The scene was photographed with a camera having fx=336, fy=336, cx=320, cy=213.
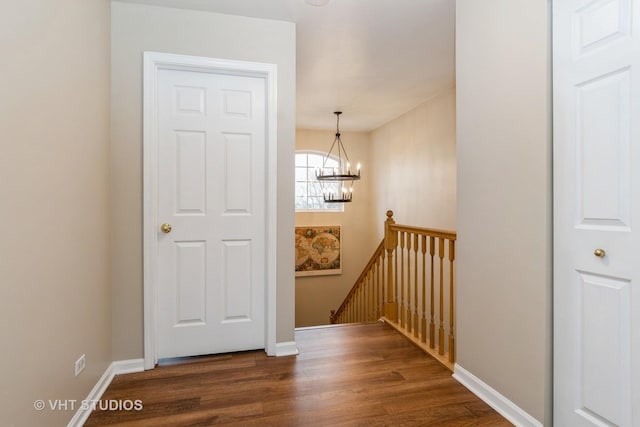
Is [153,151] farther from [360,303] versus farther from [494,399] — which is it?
[360,303]

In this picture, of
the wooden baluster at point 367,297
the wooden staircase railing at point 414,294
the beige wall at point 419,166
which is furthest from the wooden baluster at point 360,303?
the beige wall at point 419,166

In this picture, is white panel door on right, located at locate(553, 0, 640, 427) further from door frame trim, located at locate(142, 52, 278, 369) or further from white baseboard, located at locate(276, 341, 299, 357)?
door frame trim, located at locate(142, 52, 278, 369)

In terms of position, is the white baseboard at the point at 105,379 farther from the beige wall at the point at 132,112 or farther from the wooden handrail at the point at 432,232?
the wooden handrail at the point at 432,232

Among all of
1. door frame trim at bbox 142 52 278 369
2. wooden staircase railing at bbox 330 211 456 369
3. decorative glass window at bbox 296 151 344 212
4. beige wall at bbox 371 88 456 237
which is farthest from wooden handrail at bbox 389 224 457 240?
decorative glass window at bbox 296 151 344 212

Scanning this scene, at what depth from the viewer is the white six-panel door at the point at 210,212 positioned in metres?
2.41

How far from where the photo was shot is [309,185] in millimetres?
6449

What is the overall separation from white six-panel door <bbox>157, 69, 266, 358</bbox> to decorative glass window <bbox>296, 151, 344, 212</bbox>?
149 inches

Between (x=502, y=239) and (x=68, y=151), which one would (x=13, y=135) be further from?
(x=502, y=239)

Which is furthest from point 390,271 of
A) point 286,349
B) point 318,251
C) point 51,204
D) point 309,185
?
point 309,185

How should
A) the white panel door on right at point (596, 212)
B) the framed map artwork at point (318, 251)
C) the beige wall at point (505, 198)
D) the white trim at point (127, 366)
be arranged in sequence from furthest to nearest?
the framed map artwork at point (318, 251) → the white trim at point (127, 366) → the beige wall at point (505, 198) → the white panel door on right at point (596, 212)

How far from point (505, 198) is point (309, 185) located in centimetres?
480

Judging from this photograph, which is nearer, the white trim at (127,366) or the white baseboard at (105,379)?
the white baseboard at (105,379)

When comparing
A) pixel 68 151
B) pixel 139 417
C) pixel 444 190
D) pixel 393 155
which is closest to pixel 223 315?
pixel 139 417

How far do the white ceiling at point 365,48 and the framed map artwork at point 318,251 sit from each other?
235cm
